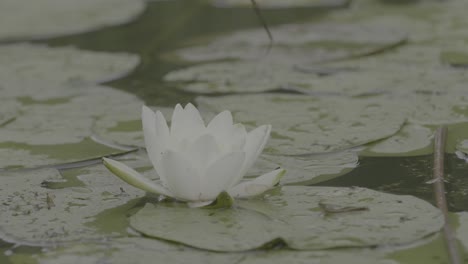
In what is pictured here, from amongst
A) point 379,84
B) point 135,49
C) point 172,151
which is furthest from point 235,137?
point 135,49

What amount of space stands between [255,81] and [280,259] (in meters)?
1.53

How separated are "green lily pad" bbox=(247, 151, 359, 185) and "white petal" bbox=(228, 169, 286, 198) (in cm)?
13

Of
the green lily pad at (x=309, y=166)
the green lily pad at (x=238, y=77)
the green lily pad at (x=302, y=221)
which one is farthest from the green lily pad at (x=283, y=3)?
the green lily pad at (x=302, y=221)

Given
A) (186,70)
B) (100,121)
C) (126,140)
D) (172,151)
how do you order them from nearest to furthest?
(172,151) → (126,140) → (100,121) → (186,70)

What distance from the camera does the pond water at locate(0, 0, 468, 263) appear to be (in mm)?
1735

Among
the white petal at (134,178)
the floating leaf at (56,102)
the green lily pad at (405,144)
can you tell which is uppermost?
the white petal at (134,178)

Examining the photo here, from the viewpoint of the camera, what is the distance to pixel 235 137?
1954 mm

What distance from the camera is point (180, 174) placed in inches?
73.0

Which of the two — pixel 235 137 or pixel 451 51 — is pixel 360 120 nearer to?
pixel 235 137

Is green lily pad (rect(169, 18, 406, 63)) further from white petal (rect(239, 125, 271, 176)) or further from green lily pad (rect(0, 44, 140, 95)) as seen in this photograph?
white petal (rect(239, 125, 271, 176))

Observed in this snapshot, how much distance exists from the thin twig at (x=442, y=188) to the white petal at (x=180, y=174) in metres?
0.50

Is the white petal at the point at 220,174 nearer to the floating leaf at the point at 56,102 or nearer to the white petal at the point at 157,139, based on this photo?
the white petal at the point at 157,139

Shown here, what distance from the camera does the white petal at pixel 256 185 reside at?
6.34 ft

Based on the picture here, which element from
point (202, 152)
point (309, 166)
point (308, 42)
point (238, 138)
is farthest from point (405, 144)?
point (308, 42)
